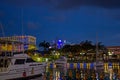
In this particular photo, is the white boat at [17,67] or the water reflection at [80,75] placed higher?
the white boat at [17,67]

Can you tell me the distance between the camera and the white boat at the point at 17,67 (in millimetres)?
30875

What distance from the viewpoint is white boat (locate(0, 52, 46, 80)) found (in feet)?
101

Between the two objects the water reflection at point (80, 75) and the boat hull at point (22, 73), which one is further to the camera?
the water reflection at point (80, 75)

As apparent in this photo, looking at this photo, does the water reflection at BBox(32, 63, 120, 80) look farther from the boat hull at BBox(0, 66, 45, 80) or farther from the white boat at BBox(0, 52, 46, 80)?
the white boat at BBox(0, 52, 46, 80)

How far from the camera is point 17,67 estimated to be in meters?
32.5

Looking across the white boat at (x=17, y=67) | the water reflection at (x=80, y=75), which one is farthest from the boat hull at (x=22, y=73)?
the water reflection at (x=80, y=75)

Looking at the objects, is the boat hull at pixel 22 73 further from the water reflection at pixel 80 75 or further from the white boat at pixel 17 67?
the water reflection at pixel 80 75

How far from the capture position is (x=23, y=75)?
33.4 m

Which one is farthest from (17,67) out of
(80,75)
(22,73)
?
(80,75)

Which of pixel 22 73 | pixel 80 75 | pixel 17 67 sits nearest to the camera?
pixel 17 67

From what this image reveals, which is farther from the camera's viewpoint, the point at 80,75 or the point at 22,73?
the point at 80,75

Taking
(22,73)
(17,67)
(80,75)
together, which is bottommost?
(80,75)

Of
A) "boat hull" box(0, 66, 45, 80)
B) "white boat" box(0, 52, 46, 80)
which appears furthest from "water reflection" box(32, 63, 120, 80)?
"white boat" box(0, 52, 46, 80)

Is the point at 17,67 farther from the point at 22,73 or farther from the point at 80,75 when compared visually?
the point at 80,75
